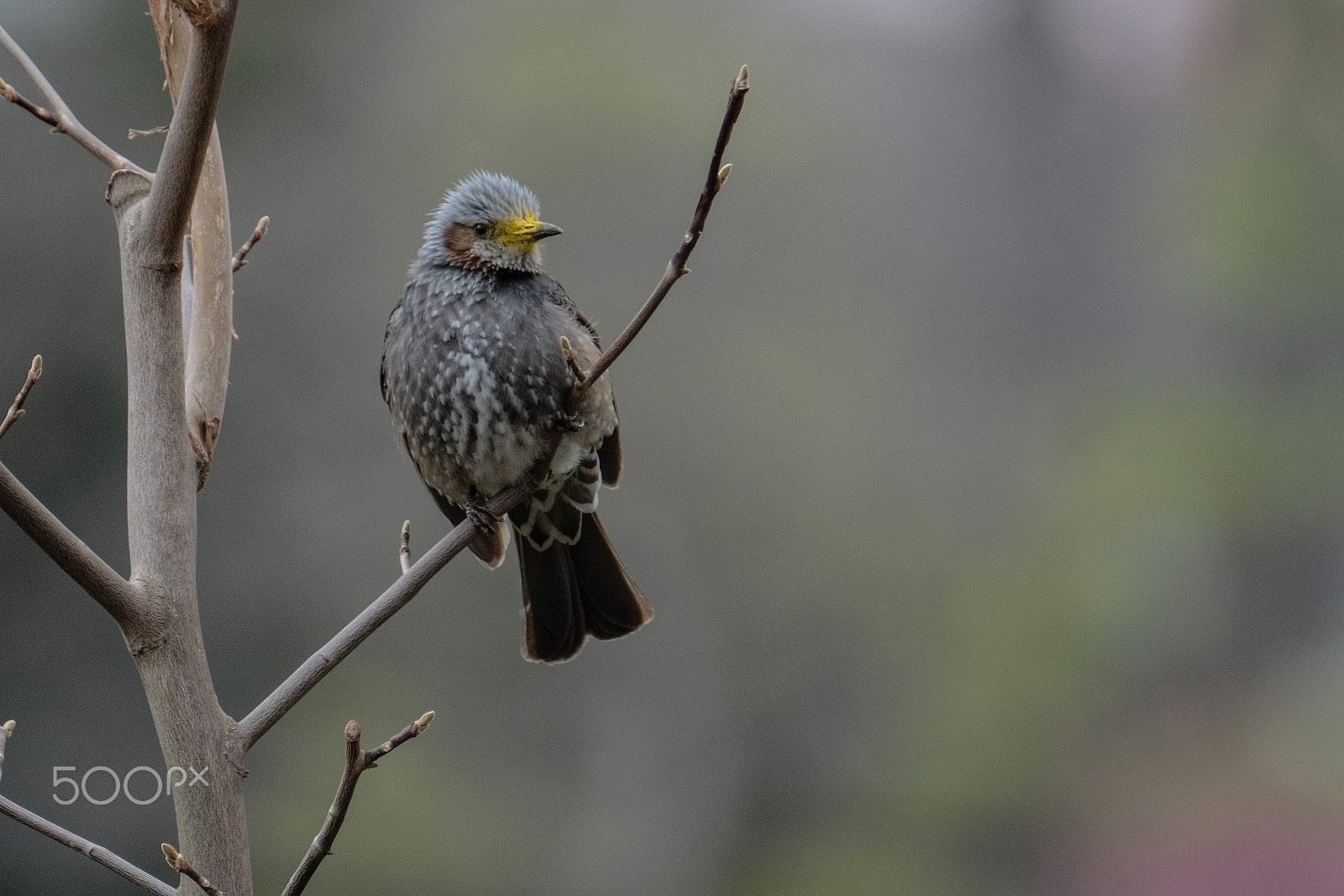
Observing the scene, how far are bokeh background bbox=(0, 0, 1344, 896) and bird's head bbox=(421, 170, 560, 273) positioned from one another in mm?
2853

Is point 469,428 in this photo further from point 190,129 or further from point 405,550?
point 190,129

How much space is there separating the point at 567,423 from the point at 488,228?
62cm

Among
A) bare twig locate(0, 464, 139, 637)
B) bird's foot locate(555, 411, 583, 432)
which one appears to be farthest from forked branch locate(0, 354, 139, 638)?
bird's foot locate(555, 411, 583, 432)

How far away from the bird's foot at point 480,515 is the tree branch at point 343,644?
0.27 metres

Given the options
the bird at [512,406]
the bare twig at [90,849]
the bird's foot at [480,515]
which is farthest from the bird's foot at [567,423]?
the bare twig at [90,849]

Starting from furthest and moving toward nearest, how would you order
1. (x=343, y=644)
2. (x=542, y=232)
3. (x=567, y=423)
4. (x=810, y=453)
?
(x=810, y=453) → (x=542, y=232) → (x=567, y=423) → (x=343, y=644)

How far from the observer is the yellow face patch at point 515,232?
2.70 metres

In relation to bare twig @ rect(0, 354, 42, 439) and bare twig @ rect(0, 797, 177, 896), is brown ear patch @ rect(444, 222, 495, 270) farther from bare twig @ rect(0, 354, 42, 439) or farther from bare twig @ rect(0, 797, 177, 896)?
bare twig @ rect(0, 797, 177, 896)

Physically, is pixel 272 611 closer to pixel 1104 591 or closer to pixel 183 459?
pixel 183 459

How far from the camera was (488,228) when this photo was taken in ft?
9.02

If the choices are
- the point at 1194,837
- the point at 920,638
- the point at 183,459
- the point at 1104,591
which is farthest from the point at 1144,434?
the point at 183,459

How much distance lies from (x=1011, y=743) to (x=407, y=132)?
5669 millimetres

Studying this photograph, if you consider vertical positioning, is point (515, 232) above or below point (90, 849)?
above

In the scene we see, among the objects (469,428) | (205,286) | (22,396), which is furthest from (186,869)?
(469,428)
